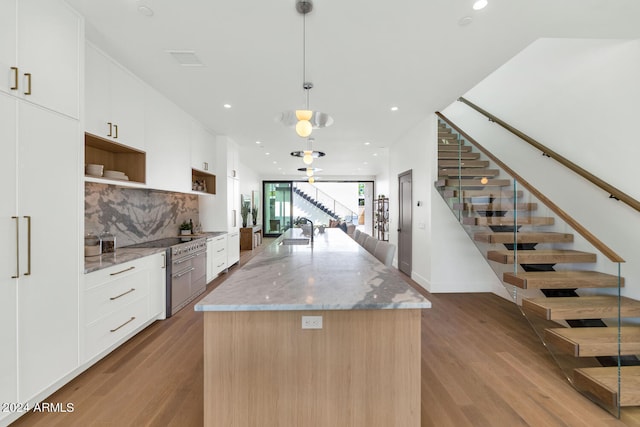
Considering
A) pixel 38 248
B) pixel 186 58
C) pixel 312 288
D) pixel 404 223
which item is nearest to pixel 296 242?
pixel 312 288

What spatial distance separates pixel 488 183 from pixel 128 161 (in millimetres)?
4615

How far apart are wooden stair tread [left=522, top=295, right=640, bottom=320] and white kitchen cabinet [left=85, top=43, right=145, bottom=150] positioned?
445cm

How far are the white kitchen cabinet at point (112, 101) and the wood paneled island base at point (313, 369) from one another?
8.22 feet

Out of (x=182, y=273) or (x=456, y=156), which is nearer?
(x=182, y=273)

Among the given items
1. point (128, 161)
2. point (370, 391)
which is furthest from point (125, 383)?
point (128, 161)

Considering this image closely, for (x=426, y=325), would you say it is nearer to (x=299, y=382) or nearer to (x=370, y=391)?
(x=370, y=391)

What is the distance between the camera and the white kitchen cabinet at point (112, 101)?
8.10 feet

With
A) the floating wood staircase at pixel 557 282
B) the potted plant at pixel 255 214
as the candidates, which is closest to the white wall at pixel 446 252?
the floating wood staircase at pixel 557 282

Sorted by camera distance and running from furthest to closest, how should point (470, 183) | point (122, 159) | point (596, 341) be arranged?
point (470, 183) → point (122, 159) → point (596, 341)

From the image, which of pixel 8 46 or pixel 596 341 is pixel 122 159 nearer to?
pixel 8 46

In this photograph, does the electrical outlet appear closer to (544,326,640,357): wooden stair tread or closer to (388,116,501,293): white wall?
(544,326,640,357): wooden stair tread

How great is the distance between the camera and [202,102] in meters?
3.85

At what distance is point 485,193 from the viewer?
343 cm

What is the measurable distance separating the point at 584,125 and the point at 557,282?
1.93m
